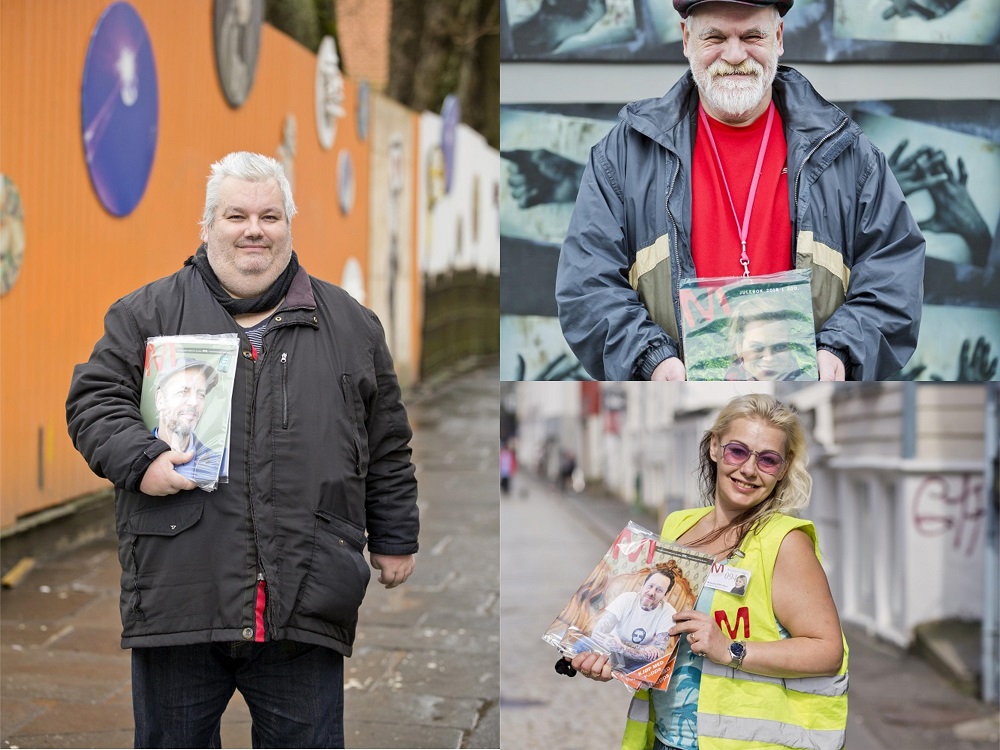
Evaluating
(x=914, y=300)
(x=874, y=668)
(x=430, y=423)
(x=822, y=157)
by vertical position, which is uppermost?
(x=822, y=157)

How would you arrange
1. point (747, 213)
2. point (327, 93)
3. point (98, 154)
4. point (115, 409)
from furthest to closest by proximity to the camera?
1. point (327, 93)
2. point (98, 154)
3. point (747, 213)
4. point (115, 409)

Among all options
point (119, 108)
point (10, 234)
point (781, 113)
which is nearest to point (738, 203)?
point (781, 113)

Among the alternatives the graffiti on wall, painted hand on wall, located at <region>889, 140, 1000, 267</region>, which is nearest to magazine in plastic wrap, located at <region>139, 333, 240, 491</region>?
painted hand on wall, located at <region>889, 140, 1000, 267</region>

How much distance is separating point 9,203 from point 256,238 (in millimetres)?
4203

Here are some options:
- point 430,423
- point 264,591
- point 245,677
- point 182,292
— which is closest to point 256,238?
point 182,292

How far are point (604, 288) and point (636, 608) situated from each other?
921mm

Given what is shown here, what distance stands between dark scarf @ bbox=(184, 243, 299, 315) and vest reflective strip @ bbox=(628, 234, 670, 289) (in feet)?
2.76

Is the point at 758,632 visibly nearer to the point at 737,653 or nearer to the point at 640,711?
the point at 737,653

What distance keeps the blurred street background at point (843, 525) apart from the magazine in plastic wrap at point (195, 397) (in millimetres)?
786

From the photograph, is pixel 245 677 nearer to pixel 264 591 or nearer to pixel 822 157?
pixel 264 591

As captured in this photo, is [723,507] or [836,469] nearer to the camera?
[723,507]

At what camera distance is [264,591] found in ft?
9.75

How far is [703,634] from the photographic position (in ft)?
8.71

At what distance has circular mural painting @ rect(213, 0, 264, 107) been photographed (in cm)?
944
